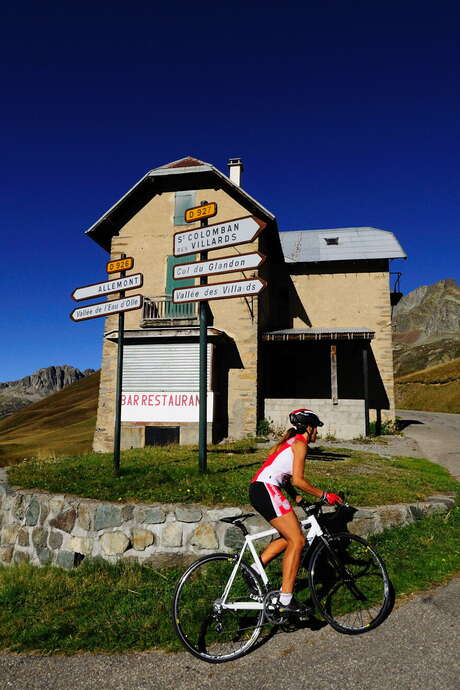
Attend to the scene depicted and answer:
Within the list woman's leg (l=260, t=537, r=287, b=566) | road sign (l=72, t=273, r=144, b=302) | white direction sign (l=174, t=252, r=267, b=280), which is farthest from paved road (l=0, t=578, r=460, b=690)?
road sign (l=72, t=273, r=144, b=302)

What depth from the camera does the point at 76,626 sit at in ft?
13.9

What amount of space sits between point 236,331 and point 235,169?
8.32 metres

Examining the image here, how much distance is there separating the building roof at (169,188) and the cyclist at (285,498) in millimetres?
14261

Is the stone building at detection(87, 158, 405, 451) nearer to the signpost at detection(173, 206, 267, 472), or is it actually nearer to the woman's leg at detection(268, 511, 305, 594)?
the signpost at detection(173, 206, 267, 472)

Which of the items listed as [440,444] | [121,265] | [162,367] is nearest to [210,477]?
[121,265]

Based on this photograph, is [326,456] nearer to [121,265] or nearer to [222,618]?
[121,265]

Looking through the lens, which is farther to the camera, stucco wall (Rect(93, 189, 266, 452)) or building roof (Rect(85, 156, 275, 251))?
building roof (Rect(85, 156, 275, 251))

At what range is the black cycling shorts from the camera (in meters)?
3.88

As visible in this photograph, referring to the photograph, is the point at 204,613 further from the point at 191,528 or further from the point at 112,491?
the point at 112,491

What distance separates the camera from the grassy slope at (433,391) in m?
45.1

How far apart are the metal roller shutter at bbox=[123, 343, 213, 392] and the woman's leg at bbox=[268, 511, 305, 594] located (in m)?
11.7

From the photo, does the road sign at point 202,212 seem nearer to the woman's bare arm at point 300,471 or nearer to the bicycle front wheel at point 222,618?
the woman's bare arm at point 300,471

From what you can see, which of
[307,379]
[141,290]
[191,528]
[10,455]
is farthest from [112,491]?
[10,455]

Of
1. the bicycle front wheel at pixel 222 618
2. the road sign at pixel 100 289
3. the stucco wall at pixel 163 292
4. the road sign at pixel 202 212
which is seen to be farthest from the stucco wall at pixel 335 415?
the bicycle front wheel at pixel 222 618
